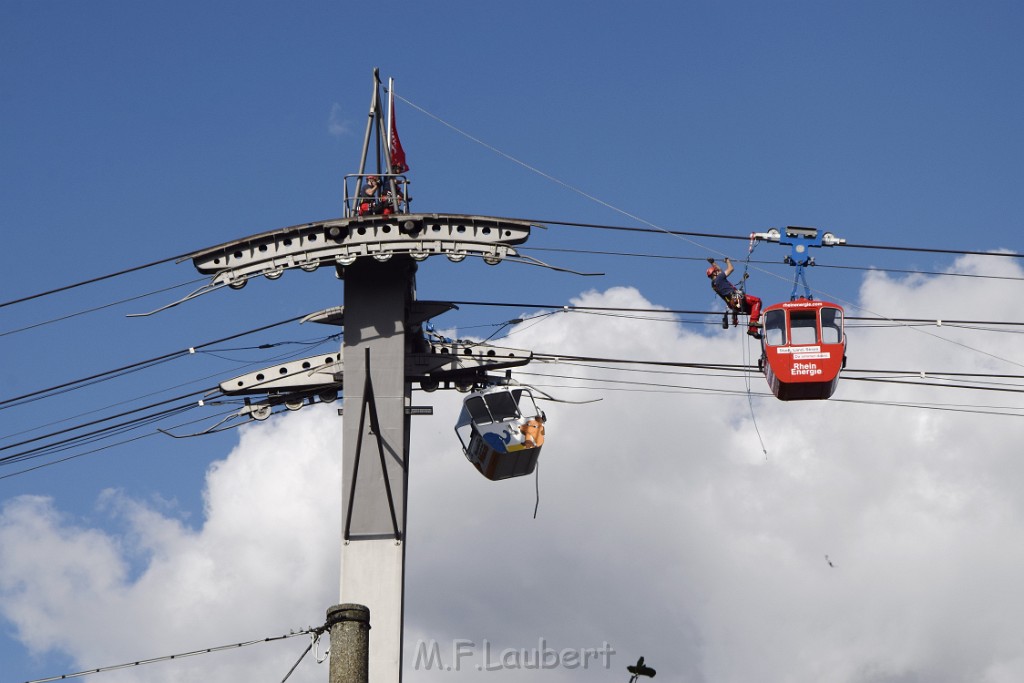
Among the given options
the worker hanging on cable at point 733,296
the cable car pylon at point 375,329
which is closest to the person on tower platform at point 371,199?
the cable car pylon at point 375,329

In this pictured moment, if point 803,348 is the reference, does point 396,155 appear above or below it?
above

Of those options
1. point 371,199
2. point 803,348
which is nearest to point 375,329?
point 371,199

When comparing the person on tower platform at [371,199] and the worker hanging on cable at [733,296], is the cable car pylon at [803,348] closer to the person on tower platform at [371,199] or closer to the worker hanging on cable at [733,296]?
the worker hanging on cable at [733,296]

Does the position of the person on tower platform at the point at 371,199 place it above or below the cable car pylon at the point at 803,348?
above

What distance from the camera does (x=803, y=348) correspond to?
40000 mm

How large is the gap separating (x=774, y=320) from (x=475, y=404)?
621 centimetres

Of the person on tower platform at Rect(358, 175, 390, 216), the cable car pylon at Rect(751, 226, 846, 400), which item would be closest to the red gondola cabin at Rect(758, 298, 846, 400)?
the cable car pylon at Rect(751, 226, 846, 400)

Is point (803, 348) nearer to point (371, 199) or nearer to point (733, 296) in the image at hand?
point (733, 296)

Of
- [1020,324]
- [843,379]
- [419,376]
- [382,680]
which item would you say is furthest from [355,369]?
[1020,324]

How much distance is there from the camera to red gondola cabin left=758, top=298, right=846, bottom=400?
39906 mm

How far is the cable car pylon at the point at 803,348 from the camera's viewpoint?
39906 millimetres

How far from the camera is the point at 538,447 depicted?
41.6 metres

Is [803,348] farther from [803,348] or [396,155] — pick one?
[396,155]

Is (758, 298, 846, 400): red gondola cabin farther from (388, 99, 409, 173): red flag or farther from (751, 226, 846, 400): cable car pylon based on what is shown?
(388, 99, 409, 173): red flag
